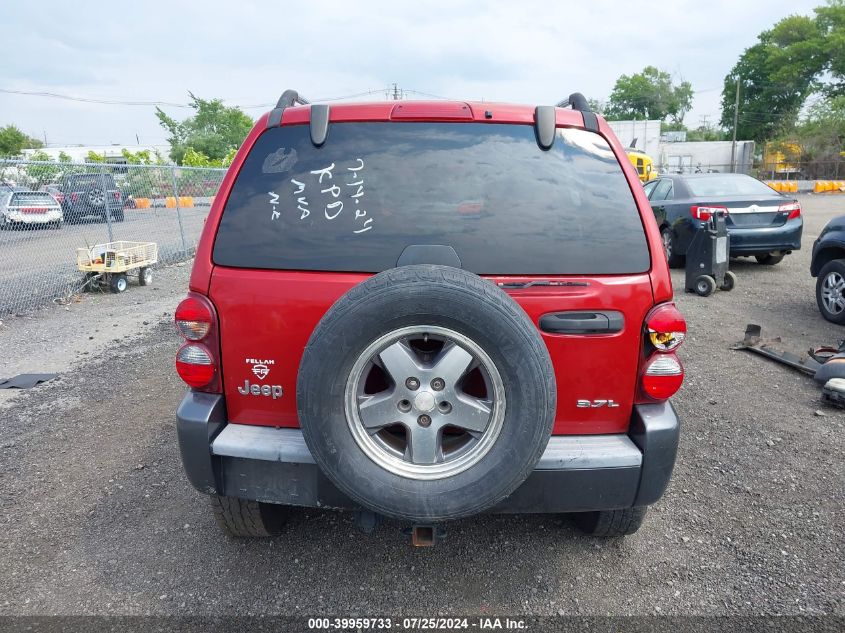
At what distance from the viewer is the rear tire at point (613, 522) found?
2627mm

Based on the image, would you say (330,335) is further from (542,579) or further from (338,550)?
(542,579)

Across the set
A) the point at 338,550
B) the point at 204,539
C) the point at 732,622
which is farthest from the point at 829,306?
the point at 204,539

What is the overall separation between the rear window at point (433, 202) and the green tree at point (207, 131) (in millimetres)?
65335

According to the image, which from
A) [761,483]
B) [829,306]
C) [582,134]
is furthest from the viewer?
[829,306]

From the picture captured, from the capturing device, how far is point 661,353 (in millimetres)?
2268

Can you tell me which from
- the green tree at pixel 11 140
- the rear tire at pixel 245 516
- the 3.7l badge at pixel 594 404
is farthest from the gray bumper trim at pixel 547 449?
the green tree at pixel 11 140

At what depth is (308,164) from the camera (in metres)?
2.34

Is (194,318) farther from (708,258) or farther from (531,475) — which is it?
(708,258)

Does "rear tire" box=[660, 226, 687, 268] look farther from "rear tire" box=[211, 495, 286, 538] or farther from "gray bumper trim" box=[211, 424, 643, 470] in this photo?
"rear tire" box=[211, 495, 286, 538]

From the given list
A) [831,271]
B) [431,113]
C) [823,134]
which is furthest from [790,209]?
[823,134]

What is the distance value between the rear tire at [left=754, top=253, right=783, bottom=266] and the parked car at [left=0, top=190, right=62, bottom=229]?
470 inches

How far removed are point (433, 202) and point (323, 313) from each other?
2.03ft

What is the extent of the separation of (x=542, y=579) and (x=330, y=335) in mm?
1548

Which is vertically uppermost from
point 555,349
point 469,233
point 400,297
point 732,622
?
point 469,233
